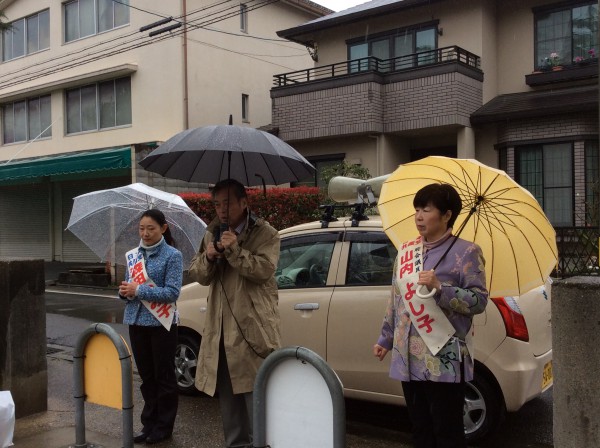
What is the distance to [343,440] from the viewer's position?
2746mm

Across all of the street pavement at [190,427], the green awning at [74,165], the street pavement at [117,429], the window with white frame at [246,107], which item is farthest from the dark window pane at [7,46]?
the street pavement at [117,429]

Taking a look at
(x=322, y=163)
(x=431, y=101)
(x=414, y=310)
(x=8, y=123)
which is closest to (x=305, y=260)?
(x=414, y=310)

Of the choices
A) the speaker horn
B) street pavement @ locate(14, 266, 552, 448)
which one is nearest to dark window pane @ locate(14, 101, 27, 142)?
street pavement @ locate(14, 266, 552, 448)

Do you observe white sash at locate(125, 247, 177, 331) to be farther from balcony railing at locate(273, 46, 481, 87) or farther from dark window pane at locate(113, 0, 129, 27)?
Result: dark window pane at locate(113, 0, 129, 27)

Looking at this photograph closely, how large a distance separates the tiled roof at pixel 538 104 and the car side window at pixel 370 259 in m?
10.2

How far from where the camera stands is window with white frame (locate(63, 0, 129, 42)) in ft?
63.3

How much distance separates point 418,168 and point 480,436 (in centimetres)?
224

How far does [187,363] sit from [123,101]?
15.1m

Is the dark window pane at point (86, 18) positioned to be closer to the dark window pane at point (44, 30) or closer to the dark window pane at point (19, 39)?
the dark window pane at point (44, 30)

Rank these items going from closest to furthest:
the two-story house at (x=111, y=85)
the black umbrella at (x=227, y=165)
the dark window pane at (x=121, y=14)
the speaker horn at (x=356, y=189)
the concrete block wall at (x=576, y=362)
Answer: the concrete block wall at (x=576, y=362) → the black umbrella at (x=227, y=165) → the speaker horn at (x=356, y=189) → the two-story house at (x=111, y=85) → the dark window pane at (x=121, y=14)

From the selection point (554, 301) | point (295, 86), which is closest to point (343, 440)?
point (554, 301)

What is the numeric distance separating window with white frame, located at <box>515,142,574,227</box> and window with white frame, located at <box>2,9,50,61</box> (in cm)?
1632

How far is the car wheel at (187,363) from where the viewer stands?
18.9 ft

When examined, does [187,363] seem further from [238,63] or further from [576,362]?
[238,63]
